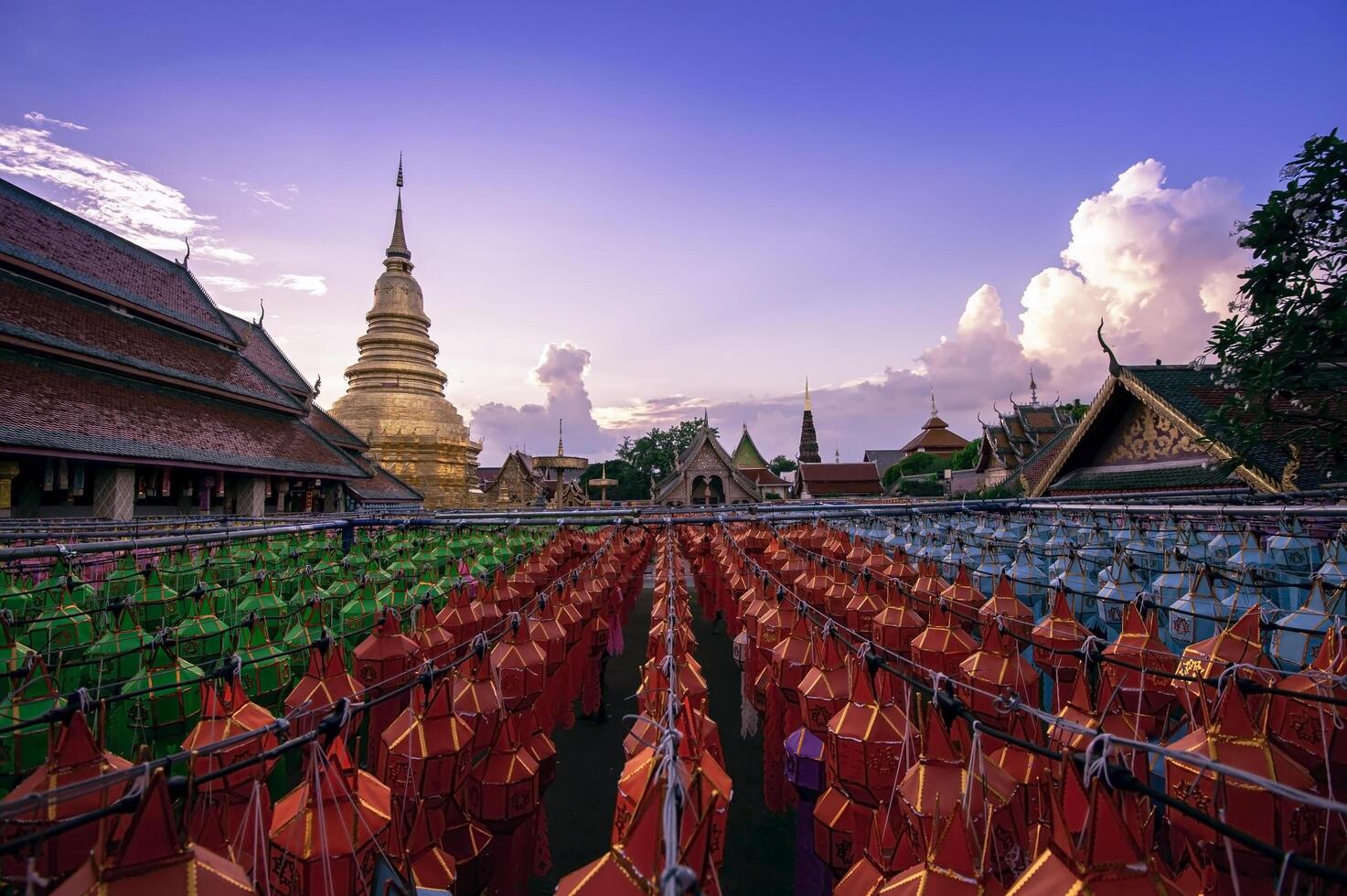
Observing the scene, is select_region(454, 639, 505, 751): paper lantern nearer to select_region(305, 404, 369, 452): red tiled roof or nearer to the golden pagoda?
select_region(305, 404, 369, 452): red tiled roof

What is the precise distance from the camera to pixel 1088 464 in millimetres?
17766

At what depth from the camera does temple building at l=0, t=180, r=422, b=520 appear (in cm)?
1502

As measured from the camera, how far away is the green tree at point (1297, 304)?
8.10 metres

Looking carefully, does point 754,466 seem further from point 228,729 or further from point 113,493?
point 228,729

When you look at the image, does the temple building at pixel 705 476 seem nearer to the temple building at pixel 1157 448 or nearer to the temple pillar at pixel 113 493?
the temple building at pixel 1157 448

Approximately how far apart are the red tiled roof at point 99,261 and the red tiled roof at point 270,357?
13.0 feet

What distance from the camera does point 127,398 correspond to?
17641 millimetres

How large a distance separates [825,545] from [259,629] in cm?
851

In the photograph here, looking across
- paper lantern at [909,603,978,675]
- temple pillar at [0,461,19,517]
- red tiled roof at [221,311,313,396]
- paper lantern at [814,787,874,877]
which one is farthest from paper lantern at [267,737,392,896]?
red tiled roof at [221,311,313,396]

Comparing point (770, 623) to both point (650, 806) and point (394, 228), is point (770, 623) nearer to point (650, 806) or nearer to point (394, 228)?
point (650, 806)

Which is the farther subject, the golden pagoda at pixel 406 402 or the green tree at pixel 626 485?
the green tree at pixel 626 485

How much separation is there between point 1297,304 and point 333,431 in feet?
100

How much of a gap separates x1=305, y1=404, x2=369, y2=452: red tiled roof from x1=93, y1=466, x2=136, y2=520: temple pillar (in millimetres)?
11075

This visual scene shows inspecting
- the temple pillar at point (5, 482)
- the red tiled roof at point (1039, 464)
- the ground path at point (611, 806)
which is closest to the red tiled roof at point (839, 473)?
the red tiled roof at point (1039, 464)
